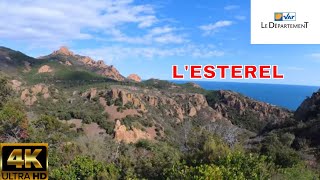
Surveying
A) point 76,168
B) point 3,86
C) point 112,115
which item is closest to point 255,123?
point 112,115

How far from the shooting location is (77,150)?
21188mm

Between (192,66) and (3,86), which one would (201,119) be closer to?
(3,86)

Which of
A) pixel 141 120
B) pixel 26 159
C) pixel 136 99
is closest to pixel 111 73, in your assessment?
pixel 136 99

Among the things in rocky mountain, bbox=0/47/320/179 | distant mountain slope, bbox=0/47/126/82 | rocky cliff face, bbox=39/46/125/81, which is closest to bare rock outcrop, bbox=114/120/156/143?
rocky mountain, bbox=0/47/320/179

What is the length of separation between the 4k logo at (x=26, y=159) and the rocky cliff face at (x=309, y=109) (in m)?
31.4

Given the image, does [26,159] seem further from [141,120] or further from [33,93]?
[33,93]

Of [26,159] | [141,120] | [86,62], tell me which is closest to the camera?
[26,159]

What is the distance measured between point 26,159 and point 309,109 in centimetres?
3416

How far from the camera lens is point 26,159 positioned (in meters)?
7.50

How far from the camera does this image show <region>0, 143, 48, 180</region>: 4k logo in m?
7.48

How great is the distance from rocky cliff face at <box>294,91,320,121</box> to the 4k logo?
103 ft

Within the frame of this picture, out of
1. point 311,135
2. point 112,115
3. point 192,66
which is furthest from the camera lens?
point 112,115

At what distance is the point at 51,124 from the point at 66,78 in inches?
2586

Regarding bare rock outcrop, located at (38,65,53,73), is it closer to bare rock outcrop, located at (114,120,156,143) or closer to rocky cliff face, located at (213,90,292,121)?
→ rocky cliff face, located at (213,90,292,121)
